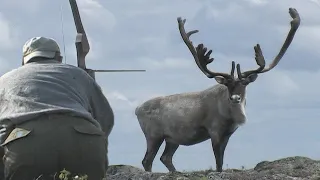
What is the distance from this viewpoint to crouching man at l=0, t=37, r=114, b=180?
229 inches

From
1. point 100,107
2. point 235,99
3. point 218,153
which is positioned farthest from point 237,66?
point 100,107

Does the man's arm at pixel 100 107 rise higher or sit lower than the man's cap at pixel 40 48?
lower

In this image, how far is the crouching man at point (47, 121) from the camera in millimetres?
5820

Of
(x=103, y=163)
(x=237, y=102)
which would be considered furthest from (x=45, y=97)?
(x=237, y=102)

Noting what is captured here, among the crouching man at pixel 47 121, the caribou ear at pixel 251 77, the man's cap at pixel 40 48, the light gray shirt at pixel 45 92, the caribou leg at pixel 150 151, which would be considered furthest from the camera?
the caribou leg at pixel 150 151

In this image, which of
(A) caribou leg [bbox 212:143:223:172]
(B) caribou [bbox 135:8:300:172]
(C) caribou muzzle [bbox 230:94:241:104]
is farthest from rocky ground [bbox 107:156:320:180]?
(B) caribou [bbox 135:8:300:172]

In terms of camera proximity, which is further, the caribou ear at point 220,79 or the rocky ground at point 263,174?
the caribou ear at point 220,79

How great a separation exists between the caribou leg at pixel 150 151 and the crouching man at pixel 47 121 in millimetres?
12159

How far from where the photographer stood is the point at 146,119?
1855 cm

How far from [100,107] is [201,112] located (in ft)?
36.6

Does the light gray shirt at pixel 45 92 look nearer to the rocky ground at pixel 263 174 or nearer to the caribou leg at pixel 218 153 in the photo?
the rocky ground at pixel 263 174

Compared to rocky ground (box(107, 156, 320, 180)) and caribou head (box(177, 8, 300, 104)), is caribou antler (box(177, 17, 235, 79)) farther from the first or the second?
rocky ground (box(107, 156, 320, 180))

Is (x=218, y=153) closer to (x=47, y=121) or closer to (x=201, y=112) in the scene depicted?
(x=201, y=112)

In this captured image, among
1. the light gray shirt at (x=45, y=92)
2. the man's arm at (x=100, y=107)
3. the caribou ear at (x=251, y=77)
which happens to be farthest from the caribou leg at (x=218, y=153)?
the light gray shirt at (x=45, y=92)
